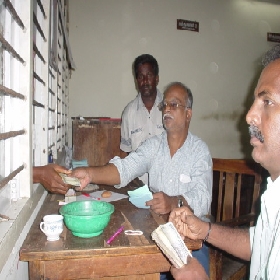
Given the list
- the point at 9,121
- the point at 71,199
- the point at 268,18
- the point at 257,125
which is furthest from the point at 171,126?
the point at 268,18

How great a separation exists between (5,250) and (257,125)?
107 centimetres

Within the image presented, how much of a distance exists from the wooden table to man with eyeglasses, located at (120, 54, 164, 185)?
2303 millimetres

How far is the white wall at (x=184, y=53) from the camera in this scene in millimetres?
4797

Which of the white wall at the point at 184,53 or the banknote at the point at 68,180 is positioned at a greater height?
the white wall at the point at 184,53

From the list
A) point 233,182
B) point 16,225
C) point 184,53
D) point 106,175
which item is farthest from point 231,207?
point 184,53

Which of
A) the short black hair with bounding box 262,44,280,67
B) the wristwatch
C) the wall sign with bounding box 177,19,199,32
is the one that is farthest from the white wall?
the short black hair with bounding box 262,44,280,67

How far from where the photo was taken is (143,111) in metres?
3.65

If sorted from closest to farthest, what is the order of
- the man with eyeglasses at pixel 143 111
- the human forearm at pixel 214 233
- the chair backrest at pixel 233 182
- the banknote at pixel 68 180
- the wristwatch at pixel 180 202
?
the human forearm at pixel 214 233 → the banknote at pixel 68 180 → the wristwatch at pixel 180 202 → the chair backrest at pixel 233 182 → the man with eyeglasses at pixel 143 111

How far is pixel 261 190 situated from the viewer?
91.3 inches

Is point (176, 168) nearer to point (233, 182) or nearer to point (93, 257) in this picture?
point (233, 182)

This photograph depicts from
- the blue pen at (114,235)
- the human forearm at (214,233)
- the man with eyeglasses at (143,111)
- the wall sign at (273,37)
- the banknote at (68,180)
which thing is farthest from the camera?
the wall sign at (273,37)

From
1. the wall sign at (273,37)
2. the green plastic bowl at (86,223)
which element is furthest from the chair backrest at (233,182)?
the wall sign at (273,37)

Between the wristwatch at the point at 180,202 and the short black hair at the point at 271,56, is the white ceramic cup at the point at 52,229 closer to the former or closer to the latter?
the wristwatch at the point at 180,202

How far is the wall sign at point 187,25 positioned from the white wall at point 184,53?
0.23ft
